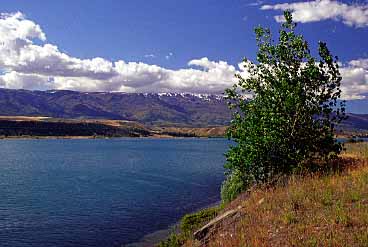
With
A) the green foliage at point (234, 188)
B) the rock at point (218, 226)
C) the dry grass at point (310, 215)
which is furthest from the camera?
the green foliage at point (234, 188)

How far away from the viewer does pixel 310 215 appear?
14945 mm

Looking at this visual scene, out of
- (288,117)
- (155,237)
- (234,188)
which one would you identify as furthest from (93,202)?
(288,117)

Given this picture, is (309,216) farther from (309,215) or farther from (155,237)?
(155,237)

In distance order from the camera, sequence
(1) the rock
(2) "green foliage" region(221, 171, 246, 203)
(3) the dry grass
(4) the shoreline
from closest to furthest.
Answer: (3) the dry grass
(1) the rock
(2) "green foliage" region(221, 171, 246, 203)
(4) the shoreline

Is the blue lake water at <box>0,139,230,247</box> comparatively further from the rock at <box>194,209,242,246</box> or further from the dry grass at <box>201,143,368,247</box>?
the dry grass at <box>201,143,368,247</box>

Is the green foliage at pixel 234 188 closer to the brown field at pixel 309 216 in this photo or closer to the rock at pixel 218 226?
the rock at pixel 218 226

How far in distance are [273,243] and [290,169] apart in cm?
1314

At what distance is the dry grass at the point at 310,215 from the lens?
12.6 m

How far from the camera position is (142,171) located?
10775cm

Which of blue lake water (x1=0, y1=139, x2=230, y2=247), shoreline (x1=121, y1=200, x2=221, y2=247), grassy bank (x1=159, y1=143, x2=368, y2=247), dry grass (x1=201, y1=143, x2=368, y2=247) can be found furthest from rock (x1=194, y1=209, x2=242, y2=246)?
→ blue lake water (x1=0, y1=139, x2=230, y2=247)

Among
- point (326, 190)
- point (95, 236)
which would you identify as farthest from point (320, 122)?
point (95, 236)

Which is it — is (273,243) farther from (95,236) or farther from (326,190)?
(95,236)

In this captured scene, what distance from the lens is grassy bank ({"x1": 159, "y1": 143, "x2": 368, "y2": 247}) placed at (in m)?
12.7

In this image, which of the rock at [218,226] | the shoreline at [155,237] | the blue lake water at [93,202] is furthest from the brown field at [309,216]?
the blue lake water at [93,202]
